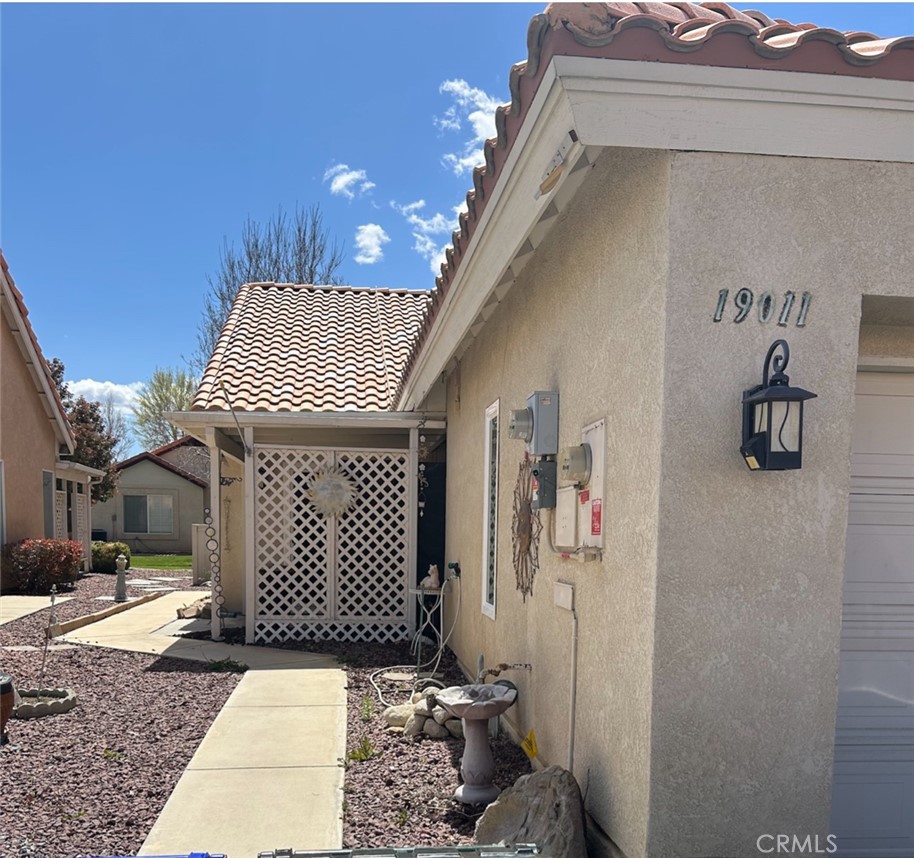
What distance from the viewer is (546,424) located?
4.07 m

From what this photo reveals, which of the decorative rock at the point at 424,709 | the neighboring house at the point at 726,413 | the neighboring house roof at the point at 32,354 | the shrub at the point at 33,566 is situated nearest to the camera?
the neighboring house at the point at 726,413

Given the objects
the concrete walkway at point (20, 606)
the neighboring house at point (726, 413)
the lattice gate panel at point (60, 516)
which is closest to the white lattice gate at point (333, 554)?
the concrete walkway at point (20, 606)

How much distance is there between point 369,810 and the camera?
13.9 feet

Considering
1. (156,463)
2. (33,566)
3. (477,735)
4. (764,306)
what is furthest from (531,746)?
(156,463)

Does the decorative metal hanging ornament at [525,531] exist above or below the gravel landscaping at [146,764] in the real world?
above

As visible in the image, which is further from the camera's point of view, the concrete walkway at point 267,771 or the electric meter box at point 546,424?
the electric meter box at point 546,424

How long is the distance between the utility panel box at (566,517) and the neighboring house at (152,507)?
29.1 m

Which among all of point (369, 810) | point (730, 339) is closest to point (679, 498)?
point (730, 339)

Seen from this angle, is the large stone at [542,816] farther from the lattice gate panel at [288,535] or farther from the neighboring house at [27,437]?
the neighboring house at [27,437]

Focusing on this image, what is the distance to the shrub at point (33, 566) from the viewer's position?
15.1 meters

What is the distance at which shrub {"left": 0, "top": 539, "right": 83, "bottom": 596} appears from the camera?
15102 millimetres

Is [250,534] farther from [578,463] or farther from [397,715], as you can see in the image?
[578,463]

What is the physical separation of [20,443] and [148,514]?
50.7 ft

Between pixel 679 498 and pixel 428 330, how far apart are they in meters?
3.99
